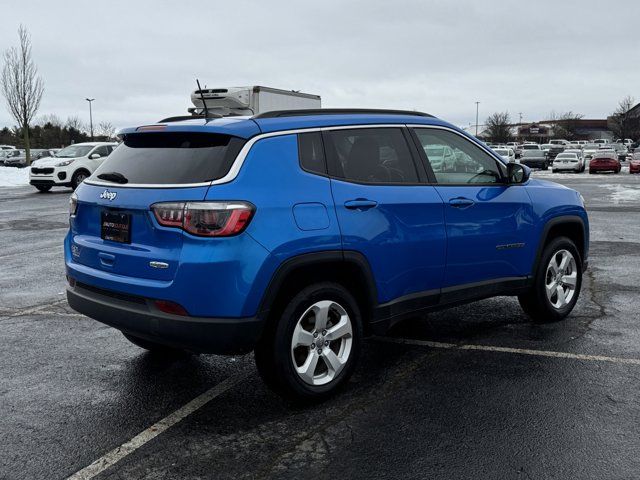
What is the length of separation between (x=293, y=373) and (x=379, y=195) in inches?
50.5

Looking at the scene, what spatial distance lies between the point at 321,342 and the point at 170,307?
0.98m

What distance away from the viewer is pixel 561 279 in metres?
5.86

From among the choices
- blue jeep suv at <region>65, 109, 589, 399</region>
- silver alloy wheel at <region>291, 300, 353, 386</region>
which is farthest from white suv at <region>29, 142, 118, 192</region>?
silver alloy wheel at <region>291, 300, 353, 386</region>

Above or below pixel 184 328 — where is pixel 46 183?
above

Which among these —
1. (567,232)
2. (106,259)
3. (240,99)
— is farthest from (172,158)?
(240,99)

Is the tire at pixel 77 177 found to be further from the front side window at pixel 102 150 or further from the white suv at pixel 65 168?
the front side window at pixel 102 150

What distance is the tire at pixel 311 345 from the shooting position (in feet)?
12.4

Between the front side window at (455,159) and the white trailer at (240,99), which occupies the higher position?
the white trailer at (240,99)

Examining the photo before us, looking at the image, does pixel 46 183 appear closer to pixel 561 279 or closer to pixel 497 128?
pixel 561 279

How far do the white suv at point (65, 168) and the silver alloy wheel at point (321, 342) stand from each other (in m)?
20.3

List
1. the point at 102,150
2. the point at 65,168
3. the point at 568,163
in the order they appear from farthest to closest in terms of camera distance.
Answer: the point at 568,163, the point at 102,150, the point at 65,168

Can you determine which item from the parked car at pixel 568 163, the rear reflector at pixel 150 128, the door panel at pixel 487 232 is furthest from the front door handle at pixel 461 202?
the parked car at pixel 568 163

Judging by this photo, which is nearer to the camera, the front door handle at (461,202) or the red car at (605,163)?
the front door handle at (461,202)

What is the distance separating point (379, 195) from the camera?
4223 millimetres
